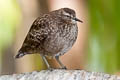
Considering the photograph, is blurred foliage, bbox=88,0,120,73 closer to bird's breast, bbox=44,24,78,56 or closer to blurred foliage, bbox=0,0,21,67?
blurred foliage, bbox=0,0,21,67

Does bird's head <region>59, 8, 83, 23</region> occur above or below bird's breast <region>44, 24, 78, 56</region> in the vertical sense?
above

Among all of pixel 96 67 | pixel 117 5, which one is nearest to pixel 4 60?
pixel 96 67

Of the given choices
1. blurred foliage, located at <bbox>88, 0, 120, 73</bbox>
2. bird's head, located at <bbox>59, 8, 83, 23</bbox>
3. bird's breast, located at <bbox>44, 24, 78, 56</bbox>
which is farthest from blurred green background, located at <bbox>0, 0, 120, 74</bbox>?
bird's breast, located at <bbox>44, 24, 78, 56</bbox>

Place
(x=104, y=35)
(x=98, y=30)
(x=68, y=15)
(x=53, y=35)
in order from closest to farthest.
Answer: (x=53, y=35) < (x=68, y=15) < (x=98, y=30) < (x=104, y=35)

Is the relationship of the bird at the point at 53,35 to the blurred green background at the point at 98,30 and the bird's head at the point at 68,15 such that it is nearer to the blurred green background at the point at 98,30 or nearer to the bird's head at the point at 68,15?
the bird's head at the point at 68,15

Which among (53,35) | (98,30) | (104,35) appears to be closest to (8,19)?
(98,30)

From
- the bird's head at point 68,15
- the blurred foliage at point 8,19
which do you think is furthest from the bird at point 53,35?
the blurred foliage at point 8,19

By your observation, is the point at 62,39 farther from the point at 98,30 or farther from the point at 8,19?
the point at 8,19

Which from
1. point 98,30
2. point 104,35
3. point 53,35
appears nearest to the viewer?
point 53,35
